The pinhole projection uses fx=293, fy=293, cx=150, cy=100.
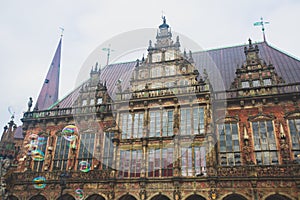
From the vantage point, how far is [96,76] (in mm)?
23922

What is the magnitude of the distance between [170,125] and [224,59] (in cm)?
855

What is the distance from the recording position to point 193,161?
16.5 metres

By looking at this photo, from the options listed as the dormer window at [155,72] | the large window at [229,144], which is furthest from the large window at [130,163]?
the dormer window at [155,72]

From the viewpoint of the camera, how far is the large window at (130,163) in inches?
680

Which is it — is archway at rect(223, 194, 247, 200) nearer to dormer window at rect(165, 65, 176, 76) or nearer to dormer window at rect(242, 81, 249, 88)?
dormer window at rect(242, 81, 249, 88)

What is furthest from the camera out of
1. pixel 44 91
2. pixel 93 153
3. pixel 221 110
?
pixel 44 91

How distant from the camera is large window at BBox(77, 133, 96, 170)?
767 inches

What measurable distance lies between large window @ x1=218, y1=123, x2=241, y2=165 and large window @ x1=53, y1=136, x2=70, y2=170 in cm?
1029

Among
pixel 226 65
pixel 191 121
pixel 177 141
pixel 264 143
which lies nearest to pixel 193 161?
pixel 177 141

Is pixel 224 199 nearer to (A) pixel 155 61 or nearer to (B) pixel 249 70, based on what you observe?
(B) pixel 249 70

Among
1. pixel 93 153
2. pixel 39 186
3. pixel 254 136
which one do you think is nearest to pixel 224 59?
pixel 254 136

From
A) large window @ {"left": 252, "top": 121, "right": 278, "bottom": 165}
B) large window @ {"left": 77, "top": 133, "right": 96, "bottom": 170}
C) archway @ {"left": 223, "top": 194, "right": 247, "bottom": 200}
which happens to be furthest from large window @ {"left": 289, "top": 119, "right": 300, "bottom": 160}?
large window @ {"left": 77, "top": 133, "right": 96, "bottom": 170}

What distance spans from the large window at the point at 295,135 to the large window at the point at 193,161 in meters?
4.94

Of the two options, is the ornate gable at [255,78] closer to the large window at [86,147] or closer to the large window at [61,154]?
the large window at [86,147]
